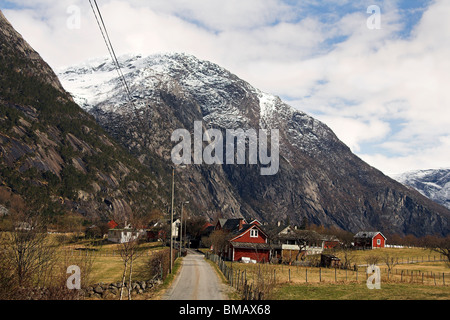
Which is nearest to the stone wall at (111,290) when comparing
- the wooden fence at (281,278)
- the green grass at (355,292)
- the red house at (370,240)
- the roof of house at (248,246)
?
the wooden fence at (281,278)

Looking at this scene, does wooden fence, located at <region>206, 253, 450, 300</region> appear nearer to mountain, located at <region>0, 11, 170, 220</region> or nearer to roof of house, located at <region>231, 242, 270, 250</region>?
roof of house, located at <region>231, 242, 270, 250</region>

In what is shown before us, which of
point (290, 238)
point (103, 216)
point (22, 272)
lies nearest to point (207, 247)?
point (290, 238)

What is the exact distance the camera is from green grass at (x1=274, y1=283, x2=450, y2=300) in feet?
105

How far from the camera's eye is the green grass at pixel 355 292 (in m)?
31.9

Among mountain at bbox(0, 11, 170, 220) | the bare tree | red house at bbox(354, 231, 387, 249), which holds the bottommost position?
red house at bbox(354, 231, 387, 249)

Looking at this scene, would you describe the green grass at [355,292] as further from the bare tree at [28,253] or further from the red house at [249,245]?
the red house at [249,245]

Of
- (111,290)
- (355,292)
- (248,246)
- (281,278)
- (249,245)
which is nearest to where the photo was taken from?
(111,290)

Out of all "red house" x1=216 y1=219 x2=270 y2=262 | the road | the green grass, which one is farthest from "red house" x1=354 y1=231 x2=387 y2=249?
the road

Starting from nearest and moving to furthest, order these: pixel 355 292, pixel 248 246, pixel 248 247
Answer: pixel 355 292, pixel 248 247, pixel 248 246

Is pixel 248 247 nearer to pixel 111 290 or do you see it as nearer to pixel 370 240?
pixel 111 290

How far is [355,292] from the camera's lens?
Answer: 35562 mm

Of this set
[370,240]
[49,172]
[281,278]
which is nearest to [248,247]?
[281,278]
